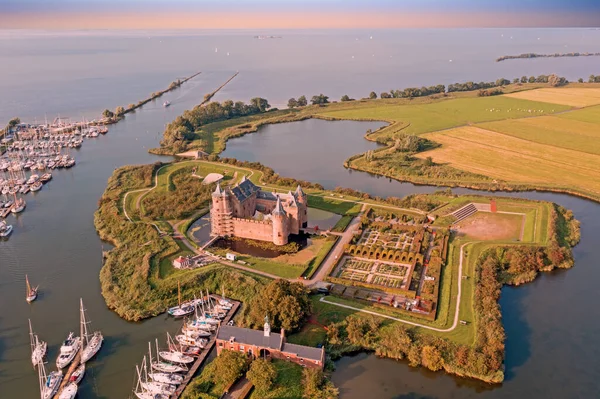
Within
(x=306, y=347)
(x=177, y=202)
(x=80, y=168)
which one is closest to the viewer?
(x=306, y=347)

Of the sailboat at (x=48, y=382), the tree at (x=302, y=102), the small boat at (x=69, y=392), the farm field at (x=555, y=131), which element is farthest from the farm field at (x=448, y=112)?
the small boat at (x=69, y=392)

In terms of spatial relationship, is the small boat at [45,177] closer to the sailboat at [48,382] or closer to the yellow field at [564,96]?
the sailboat at [48,382]

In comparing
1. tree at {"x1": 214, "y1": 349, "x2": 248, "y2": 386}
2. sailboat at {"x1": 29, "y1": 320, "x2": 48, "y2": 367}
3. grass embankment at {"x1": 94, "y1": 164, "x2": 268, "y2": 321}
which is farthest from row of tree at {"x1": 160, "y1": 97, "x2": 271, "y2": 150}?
tree at {"x1": 214, "y1": 349, "x2": 248, "y2": 386}

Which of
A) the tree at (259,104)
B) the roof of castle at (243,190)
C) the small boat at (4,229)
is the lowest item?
the small boat at (4,229)

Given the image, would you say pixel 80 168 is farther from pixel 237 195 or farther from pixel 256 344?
pixel 256 344

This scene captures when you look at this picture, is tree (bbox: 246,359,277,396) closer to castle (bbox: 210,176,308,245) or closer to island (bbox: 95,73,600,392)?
island (bbox: 95,73,600,392)

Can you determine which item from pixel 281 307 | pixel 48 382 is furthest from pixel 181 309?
pixel 48 382

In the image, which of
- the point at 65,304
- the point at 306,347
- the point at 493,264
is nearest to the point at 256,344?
the point at 306,347
